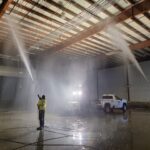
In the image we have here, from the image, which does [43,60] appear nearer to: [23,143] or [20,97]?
[20,97]

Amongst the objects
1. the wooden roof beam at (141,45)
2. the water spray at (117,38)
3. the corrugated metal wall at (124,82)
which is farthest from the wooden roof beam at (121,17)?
the corrugated metal wall at (124,82)

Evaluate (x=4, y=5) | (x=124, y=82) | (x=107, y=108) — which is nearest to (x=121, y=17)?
(x=4, y=5)

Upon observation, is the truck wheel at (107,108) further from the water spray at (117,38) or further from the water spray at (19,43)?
the water spray at (19,43)

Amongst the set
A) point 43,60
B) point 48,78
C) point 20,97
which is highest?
point 43,60

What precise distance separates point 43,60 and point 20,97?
6.09m

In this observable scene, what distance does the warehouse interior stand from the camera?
8.37m

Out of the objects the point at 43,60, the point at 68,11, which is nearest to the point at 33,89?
the point at 43,60

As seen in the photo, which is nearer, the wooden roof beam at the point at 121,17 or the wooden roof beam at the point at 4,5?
the wooden roof beam at the point at 4,5

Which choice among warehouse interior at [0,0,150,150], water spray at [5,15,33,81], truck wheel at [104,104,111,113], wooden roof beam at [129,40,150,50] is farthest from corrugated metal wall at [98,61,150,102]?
water spray at [5,15,33,81]

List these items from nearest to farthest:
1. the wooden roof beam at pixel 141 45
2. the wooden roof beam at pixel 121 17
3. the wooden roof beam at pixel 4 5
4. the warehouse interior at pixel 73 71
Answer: the warehouse interior at pixel 73 71 → the wooden roof beam at pixel 4 5 → the wooden roof beam at pixel 121 17 → the wooden roof beam at pixel 141 45

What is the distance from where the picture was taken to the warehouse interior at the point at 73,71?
8367 mm

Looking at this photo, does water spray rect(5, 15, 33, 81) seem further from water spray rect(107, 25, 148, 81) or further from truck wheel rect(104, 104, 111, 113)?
truck wheel rect(104, 104, 111, 113)

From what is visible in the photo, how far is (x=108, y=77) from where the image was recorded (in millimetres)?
26594

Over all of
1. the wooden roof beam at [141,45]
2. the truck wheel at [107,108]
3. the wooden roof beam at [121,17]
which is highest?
the wooden roof beam at [121,17]
